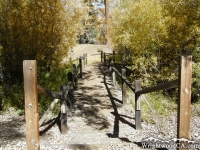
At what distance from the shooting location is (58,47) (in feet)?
40.4

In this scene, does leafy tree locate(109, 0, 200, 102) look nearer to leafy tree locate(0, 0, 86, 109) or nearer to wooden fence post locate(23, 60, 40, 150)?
leafy tree locate(0, 0, 86, 109)

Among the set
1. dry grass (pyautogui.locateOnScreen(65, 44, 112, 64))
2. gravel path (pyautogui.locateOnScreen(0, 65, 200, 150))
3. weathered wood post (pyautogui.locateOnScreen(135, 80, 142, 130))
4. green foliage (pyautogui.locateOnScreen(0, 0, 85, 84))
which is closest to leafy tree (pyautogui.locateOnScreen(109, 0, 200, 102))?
gravel path (pyautogui.locateOnScreen(0, 65, 200, 150))

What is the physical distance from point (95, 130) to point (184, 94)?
10.8 ft

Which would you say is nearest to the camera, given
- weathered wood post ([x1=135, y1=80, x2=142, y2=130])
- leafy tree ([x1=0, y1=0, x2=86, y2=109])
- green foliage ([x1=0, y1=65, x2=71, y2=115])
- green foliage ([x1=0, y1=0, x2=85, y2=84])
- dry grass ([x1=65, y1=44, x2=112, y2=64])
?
weathered wood post ([x1=135, y1=80, x2=142, y2=130])

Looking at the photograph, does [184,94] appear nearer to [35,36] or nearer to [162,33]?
[162,33]

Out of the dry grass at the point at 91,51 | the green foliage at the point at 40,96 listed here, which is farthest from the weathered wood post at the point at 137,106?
the dry grass at the point at 91,51

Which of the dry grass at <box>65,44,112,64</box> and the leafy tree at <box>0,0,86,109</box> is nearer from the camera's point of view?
the leafy tree at <box>0,0,86,109</box>

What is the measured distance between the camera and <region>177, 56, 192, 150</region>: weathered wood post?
2.45 m

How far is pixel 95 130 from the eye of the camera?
17.7ft

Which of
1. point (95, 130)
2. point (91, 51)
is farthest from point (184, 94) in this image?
point (91, 51)

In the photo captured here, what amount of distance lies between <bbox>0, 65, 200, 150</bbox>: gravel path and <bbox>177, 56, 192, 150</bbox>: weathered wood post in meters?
1.49

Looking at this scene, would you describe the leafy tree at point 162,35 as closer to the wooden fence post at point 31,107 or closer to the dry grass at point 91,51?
the wooden fence post at point 31,107

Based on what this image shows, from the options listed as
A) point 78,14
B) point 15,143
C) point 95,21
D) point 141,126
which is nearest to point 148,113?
point 141,126

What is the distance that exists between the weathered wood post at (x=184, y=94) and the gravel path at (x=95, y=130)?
1.49 m
